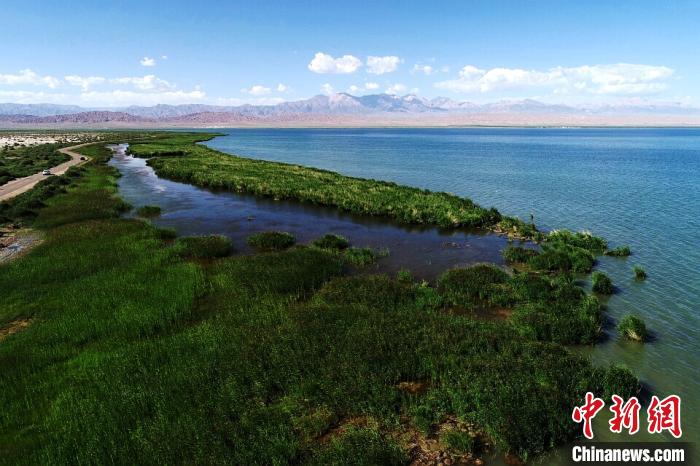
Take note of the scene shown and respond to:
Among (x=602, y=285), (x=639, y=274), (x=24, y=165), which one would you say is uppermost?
(x=24, y=165)

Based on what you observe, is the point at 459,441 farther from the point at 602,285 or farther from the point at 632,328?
the point at 602,285

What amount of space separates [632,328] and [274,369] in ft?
54.2

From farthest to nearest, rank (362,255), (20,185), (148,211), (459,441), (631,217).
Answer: (20,185) → (148,211) → (631,217) → (362,255) → (459,441)

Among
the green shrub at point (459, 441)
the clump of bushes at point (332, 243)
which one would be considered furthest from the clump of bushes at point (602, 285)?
the clump of bushes at point (332, 243)

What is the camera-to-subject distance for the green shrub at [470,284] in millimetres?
21094

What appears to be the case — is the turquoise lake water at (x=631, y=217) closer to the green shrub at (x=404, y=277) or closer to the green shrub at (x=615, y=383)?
the green shrub at (x=615, y=383)

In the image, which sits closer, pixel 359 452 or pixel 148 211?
pixel 359 452

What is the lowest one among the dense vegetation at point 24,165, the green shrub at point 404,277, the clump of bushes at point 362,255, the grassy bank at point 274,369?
the grassy bank at point 274,369

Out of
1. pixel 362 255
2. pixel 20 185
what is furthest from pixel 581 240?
pixel 20 185

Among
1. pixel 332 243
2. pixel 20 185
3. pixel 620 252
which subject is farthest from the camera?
pixel 20 185

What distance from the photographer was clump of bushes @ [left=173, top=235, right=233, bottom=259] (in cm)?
2869

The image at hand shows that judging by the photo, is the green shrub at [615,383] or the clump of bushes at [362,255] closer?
the green shrub at [615,383]

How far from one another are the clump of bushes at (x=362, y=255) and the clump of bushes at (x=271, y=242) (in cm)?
568

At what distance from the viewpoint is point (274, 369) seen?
14.5 metres
